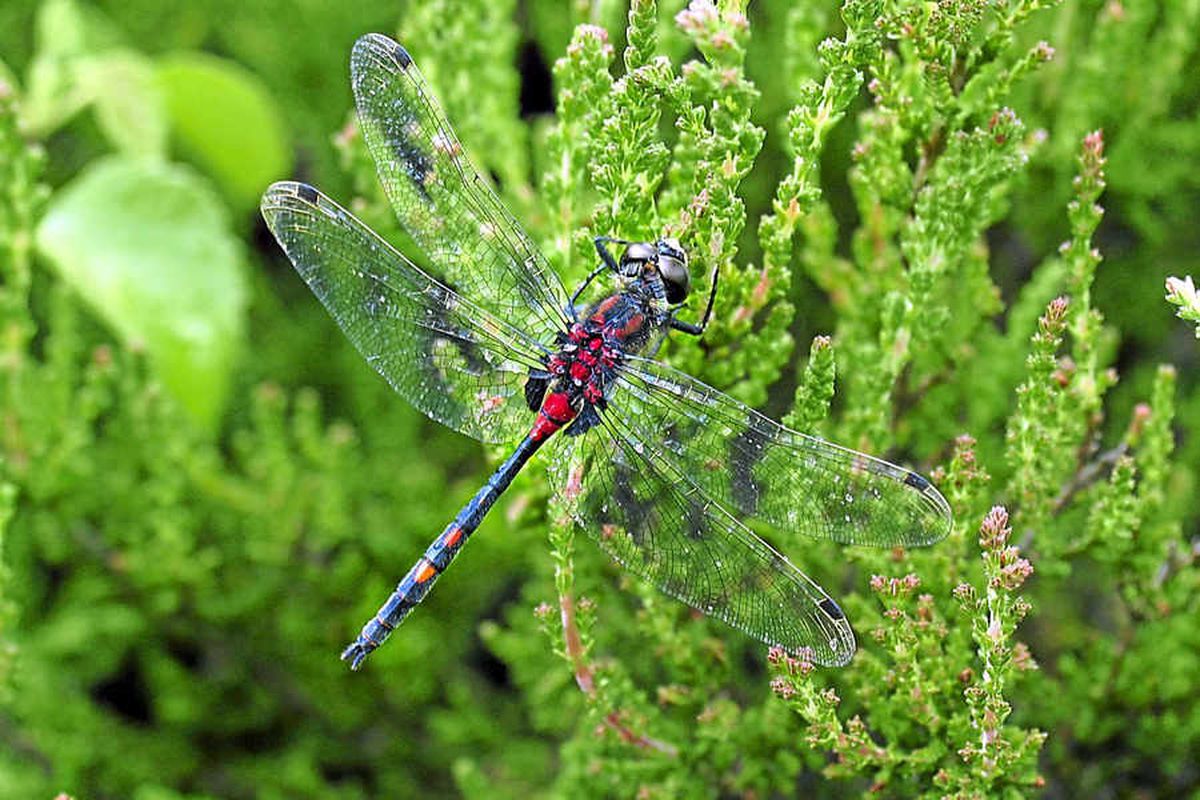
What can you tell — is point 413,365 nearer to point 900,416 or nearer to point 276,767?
point 900,416

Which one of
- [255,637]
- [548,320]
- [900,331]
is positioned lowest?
[255,637]

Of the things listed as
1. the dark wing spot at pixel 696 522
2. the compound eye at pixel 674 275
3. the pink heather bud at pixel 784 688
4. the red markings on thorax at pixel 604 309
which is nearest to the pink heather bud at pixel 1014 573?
the pink heather bud at pixel 784 688

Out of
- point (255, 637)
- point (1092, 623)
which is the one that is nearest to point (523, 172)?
point (255, 637)

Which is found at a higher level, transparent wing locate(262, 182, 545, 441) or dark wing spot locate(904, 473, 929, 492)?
dark wing spot locate(904, 473, 929, 492)

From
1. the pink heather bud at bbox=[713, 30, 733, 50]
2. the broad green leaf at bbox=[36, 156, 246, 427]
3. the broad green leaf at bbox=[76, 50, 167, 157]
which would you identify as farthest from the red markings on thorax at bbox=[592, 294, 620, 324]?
the broad green leaf at bbox=[76, 50, 167, 157]

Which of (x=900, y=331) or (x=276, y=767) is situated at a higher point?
(x=900, y=331)

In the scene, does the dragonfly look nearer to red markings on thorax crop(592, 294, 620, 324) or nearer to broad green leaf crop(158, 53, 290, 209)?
red markings on thorax crop(592, 294, 620, 324)

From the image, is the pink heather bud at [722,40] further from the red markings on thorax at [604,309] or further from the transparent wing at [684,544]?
the transparent wing at [684,544]
